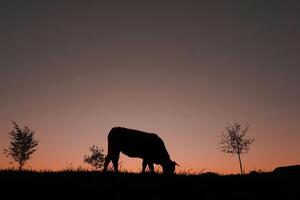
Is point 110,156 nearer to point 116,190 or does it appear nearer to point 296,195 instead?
point 116,190

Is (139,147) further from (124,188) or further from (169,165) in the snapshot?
(124,188)

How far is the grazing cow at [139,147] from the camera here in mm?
20344

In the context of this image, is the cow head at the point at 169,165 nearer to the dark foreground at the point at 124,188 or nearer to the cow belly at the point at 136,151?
the cow belly at the point at 136,151

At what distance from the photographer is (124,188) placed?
30.8ft

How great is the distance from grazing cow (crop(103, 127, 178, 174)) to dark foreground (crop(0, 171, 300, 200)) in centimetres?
867

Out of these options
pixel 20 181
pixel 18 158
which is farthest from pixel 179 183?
pixel 18 158

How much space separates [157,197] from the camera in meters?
8.74

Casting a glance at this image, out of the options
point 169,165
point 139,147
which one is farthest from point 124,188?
point 169,165

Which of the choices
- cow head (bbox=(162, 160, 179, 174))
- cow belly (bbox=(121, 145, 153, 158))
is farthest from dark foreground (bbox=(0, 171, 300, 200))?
cow head (bbox=(162, 160, 179, 174))

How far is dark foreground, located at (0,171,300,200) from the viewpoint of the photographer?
27.7 feet

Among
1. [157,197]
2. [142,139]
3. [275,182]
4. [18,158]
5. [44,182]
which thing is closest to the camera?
[157,197]

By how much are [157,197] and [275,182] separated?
21.9 feet

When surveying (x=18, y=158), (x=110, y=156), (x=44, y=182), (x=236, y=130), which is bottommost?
(x=44, y=182)

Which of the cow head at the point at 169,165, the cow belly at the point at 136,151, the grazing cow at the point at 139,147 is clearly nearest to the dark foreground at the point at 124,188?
the grazing cow at the point at 139,147
